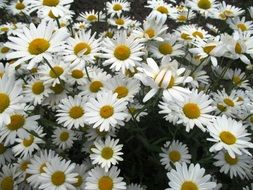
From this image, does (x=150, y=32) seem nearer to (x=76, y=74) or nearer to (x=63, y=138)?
(x=76, y=74)

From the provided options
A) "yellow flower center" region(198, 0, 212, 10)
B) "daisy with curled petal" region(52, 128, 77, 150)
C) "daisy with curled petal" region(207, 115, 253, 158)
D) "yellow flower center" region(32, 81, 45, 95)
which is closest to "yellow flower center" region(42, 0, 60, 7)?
"yellow flower center" region(32, 81, 45, 95)

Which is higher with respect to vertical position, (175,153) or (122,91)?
(122,91)

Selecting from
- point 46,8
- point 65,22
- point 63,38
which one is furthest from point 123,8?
point 63,38

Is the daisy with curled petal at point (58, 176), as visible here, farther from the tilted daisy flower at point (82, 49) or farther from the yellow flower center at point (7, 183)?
the tilted daisy flower at point (82, 49)

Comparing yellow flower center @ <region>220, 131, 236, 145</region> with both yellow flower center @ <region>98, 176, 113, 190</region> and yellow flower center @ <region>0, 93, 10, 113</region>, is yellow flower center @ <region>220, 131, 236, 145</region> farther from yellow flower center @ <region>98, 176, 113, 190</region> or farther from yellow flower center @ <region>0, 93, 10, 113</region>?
yellow flower center @ <region>0, 93, 10, 113</region>

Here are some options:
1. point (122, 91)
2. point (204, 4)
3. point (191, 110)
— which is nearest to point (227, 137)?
point (191, 110)

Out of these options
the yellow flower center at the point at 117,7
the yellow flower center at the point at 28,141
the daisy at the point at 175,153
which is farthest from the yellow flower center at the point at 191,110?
the yellow flower center at the point at 117,7

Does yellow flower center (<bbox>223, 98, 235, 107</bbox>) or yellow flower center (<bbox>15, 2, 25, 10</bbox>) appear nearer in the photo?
yellow flower center (<bbox>223, 98, 235, 107</bbox>)
